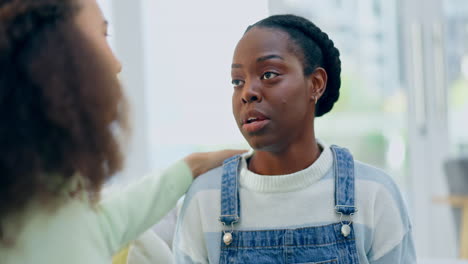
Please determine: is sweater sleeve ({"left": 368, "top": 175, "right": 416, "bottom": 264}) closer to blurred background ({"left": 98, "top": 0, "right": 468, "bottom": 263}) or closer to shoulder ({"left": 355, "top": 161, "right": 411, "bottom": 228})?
shoulder ({"left": 355, "top": 161, "right": 411, "bottom": 228})

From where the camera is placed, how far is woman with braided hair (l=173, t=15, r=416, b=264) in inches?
42.3

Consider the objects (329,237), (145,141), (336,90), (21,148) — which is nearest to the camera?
(21,148)

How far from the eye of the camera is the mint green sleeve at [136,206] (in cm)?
89

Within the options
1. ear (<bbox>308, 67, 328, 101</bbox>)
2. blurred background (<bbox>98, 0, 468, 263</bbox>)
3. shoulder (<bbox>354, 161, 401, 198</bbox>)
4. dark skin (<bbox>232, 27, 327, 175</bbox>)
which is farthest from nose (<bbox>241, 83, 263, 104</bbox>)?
blurred background (<bbox>98, 0, 468, 263</bbox>)

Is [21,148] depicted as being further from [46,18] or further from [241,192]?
[241,192]

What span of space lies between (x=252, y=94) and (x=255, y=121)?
0.15 feet

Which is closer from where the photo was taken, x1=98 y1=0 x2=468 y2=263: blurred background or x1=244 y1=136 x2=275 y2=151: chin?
x1=244 y1=136 x2=275 y2=151: chin

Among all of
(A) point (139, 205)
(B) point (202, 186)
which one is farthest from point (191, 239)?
(A) point (139, 205)

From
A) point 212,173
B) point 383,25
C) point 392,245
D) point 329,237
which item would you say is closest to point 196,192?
point 212,173

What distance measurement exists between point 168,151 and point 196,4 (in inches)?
29.9

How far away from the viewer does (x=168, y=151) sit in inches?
128

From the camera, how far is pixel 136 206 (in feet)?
3.08

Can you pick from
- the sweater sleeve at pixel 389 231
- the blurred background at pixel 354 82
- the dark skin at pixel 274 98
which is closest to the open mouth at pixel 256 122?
the dark skin at pixel 274 98

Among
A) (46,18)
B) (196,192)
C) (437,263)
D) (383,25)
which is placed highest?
(383,25)
